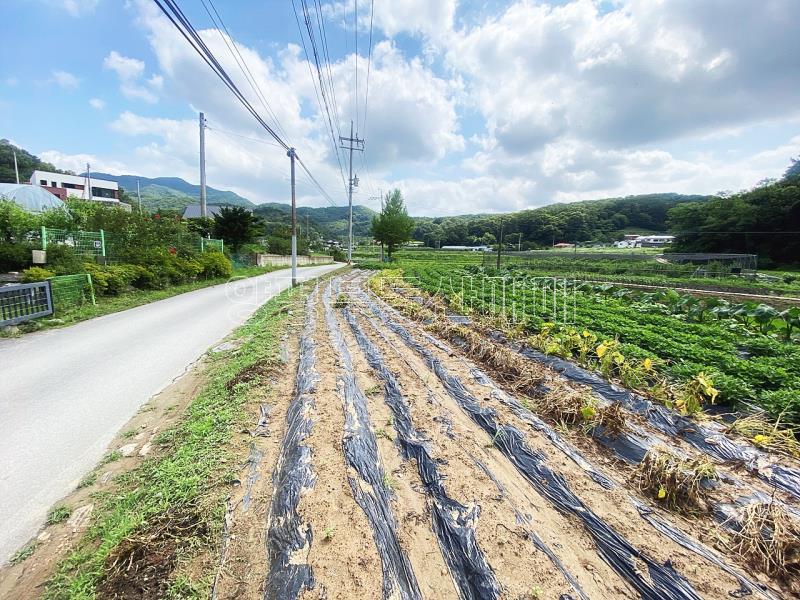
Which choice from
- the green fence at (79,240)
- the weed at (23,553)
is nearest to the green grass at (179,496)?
the weed at (23,553)

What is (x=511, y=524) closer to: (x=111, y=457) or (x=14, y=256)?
(x=111, y=457)

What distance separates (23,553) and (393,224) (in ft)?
95.3

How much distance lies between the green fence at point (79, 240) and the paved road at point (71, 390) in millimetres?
4097

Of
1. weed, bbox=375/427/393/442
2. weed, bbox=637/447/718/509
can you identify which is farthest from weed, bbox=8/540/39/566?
weed, bbox=637/447/718/509

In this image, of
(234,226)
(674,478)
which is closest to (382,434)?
(674,478)

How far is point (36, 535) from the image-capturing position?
2291 millimetres

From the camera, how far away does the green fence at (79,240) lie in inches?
401

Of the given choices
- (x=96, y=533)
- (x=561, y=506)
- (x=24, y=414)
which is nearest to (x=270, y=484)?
(x=96, y=533)

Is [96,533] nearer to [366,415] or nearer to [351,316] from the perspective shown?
[366,415]

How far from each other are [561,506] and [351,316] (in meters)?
7.23

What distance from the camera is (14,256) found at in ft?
30.6

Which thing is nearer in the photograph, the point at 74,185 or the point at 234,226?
the point at 234,226

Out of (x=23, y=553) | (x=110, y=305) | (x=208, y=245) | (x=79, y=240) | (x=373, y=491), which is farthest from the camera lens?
(x=208, y=245)

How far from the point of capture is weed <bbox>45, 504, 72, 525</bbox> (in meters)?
2.40
